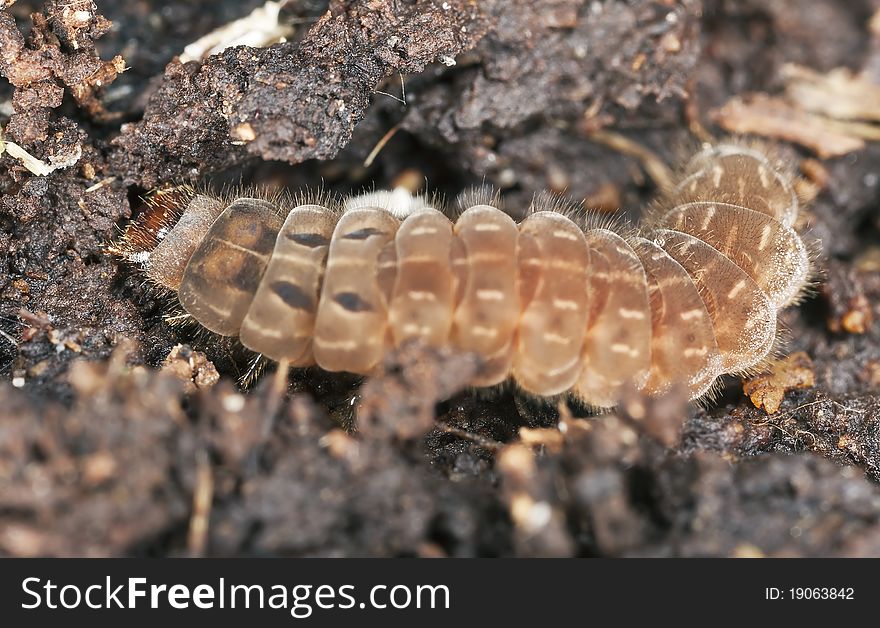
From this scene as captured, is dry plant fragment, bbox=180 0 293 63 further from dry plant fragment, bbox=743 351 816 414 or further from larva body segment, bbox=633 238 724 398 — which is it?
dry plant fragment, bbox=743 351 816 414

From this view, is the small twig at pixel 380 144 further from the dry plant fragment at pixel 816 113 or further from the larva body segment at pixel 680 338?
the dry plant fragment at pixel 816 113

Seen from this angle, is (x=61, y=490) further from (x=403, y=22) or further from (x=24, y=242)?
(x=403, y=22)

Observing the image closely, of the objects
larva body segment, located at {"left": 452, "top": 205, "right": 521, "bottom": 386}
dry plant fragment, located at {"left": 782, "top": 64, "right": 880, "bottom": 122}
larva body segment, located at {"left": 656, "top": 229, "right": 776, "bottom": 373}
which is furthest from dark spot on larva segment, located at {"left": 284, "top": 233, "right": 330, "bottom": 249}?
dry plant fragment, located at {"left": 782, "top": 64, "right": 880, "bottom": 122}

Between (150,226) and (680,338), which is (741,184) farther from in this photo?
(150,226)

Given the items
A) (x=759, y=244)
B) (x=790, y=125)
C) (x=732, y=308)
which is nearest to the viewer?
(x=732, y=308)

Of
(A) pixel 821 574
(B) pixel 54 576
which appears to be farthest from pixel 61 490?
(A) pixel 821 574

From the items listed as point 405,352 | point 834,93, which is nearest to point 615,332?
point 405,352

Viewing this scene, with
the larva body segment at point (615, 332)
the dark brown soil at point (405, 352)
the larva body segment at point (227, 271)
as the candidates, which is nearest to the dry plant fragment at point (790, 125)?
the dark brown soil at point (405, 352)
